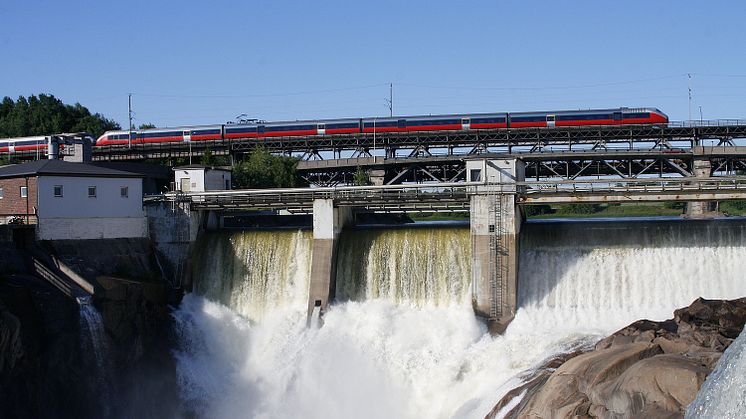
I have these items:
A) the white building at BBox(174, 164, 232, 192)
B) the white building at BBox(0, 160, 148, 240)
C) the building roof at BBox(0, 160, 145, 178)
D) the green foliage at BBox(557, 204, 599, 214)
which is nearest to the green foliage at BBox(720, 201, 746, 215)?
the green foliage at BBox(557, 204, 599, 214)

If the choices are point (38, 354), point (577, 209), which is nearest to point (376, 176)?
point (577, 209)

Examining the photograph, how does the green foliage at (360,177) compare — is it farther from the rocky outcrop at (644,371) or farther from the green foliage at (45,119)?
the green foliage at (45,119)

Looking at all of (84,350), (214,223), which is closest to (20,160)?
(214,223)

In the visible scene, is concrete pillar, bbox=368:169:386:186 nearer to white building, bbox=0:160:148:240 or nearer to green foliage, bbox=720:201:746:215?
white building, bbox=0:160:148:240

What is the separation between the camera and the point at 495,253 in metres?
39.7

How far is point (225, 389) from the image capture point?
40.7 m

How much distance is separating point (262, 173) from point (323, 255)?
18.4m

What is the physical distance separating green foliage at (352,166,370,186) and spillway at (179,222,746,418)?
19037 millimetres

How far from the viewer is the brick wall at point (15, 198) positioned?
42438 mm

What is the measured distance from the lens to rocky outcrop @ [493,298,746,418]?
72.8ft

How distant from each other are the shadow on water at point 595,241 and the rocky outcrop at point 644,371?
16.1 feet

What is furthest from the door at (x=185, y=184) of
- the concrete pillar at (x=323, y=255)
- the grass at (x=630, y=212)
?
the grass at (x=630, y=212)

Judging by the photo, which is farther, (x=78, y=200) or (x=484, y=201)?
(x=78, y=200)

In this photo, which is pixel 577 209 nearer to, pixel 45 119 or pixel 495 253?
pixel 495 253
